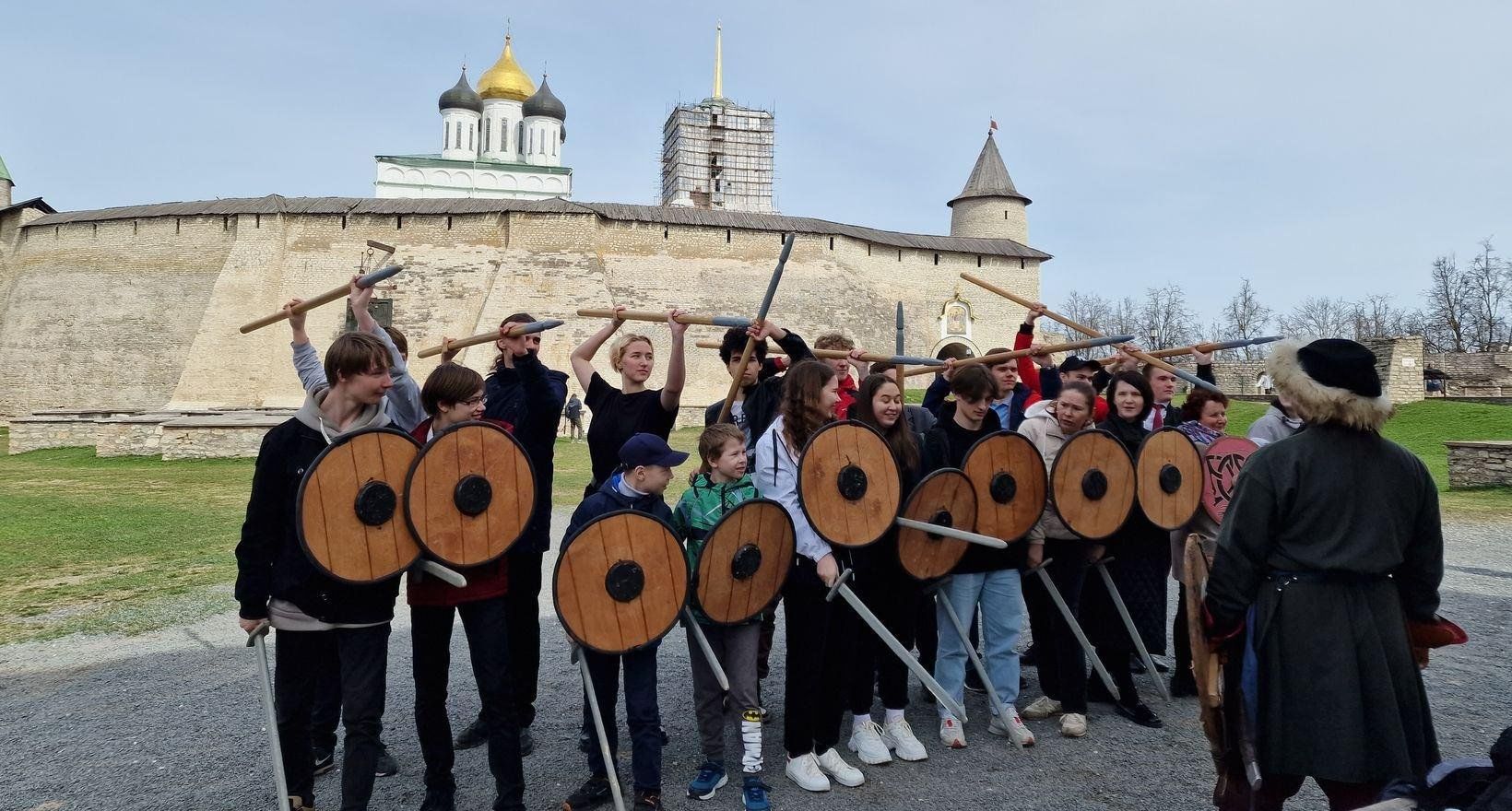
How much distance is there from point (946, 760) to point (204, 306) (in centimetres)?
3840

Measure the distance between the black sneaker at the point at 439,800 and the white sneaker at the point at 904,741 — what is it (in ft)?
5.92

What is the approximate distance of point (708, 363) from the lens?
34.8 metres

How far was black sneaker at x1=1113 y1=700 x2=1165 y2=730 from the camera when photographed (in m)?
4.34

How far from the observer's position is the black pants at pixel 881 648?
13.2 ft

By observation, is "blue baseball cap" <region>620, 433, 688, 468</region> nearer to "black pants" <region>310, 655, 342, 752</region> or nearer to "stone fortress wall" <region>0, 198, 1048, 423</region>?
"black pants" <region>310, 655, 342, 752</region>

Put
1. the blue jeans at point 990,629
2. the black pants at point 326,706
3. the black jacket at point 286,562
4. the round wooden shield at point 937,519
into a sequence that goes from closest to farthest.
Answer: the black jacket at point 286,562 < the black pants at point 326,706 < the round wooden shield at point 937,519 < the blue jeans at point 990,629

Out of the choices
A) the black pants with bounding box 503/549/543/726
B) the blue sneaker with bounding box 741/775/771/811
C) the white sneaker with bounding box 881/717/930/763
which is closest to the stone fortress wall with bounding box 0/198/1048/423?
the black pants with bounding box 503/549/543/726

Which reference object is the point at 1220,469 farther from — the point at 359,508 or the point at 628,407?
the point at 359,508

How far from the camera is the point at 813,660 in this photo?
3.75 metres

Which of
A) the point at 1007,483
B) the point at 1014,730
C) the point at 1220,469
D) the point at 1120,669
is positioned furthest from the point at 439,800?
the point at 1220,469

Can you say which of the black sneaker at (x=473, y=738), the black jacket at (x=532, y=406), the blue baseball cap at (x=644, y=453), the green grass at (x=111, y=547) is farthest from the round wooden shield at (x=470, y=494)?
the green grass at (x=111, y=547)

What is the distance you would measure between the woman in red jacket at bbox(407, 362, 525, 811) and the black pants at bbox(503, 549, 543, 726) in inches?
18.8

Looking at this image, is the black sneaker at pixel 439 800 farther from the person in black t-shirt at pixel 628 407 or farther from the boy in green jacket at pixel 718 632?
the person in black t-shirt at pixel 628 407

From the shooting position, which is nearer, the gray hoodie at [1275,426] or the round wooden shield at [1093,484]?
the round wooden shield at [1093,484]
